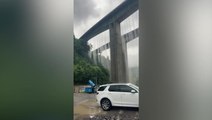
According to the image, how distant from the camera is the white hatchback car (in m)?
2.47

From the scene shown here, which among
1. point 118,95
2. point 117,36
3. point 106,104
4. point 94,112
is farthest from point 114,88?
point 117,36

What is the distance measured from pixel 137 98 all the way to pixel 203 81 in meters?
0.71

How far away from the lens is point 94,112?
2479 millimetres

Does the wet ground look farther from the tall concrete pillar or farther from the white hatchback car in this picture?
the tall concrete pillar

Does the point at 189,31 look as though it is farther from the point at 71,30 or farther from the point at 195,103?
the point at 71,30

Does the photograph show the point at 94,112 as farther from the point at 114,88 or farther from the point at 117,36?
the point at 117,36

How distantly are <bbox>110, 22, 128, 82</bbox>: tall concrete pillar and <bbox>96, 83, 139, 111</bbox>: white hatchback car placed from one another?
80 mm

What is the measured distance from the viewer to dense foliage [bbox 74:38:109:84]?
8.10 feet

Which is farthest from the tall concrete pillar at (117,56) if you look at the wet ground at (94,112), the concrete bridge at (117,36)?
the wet ground at (94,112)

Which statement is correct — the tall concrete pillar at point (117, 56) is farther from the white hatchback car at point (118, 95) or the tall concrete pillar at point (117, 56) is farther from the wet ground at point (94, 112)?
the wet ground at point (94, 112)

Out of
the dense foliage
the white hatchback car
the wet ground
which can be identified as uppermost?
the dense foliage

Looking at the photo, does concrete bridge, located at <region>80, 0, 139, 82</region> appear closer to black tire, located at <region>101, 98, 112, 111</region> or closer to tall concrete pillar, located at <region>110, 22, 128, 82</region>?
tall concrete pillar, located at <region>110, 22, 128, 82</region>

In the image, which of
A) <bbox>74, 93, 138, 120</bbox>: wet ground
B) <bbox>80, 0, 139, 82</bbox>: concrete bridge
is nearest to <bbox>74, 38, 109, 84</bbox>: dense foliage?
<bbox>80, 0, 139, 82</bbox>: concrete bridge

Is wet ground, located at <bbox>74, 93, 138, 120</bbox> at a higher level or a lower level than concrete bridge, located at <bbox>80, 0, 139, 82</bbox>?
lower
